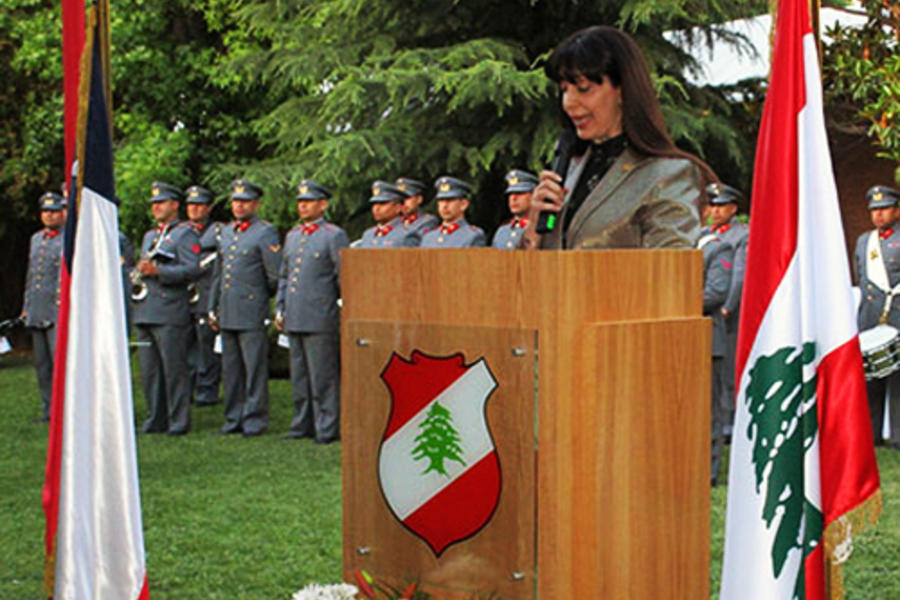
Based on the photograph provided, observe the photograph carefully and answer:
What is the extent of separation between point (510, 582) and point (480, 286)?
1.96 feet

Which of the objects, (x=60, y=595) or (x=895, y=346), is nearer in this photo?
(x=60, y=595)

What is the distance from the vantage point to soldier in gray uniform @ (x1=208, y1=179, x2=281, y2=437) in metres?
11.3

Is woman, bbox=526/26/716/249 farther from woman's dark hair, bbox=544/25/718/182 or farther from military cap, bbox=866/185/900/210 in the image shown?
military cap, bbox=866/185/900/210

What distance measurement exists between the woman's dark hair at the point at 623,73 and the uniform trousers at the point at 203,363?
1105cm

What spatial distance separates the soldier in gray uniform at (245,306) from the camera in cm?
1130

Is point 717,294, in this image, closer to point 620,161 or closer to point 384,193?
point 384,193

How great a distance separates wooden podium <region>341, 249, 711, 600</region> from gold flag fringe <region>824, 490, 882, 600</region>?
576 mm

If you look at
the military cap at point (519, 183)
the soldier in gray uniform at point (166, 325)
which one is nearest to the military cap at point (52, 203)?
the soldier in gray uniform at point (166, 325)

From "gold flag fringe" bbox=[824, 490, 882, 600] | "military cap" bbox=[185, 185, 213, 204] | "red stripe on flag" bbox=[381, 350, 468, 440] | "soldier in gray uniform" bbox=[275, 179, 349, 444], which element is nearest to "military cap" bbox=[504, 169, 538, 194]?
"soldier in gray uniform" bbox=[275, 179, 349, 444]

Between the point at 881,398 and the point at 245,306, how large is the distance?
16.8 ft

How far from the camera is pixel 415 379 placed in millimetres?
2898

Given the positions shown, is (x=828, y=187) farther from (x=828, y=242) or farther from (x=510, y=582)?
(x=510, y=582)

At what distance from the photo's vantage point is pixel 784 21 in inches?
152

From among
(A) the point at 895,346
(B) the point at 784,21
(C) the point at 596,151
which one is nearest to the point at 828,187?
(B) the point at 784,21
